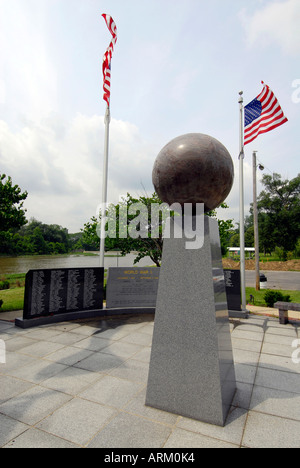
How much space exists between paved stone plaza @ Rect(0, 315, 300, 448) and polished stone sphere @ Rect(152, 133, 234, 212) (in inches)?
115

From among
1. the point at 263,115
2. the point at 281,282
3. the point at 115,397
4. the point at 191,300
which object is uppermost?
the point at 263,115

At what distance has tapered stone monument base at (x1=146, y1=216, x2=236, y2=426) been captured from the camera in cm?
352

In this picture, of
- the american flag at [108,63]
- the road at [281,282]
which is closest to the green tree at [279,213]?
the road at [281,282]

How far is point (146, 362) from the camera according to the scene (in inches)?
211

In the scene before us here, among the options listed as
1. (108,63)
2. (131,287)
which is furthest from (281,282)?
(108,63)

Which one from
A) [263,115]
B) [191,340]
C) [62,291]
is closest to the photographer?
[191,340]

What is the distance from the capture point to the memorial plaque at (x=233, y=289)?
9.66 metres

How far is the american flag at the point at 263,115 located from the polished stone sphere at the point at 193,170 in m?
7.06

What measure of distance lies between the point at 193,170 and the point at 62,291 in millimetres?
6569

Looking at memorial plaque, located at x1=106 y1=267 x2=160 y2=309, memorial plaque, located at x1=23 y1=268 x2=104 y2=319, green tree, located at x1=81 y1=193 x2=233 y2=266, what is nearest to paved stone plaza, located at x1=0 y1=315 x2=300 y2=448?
memorial plaque, located at x1=23 y1=268 x2=104 y2=319

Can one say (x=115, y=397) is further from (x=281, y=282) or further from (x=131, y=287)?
(x=281, y=282)

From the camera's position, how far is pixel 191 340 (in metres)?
3.67
